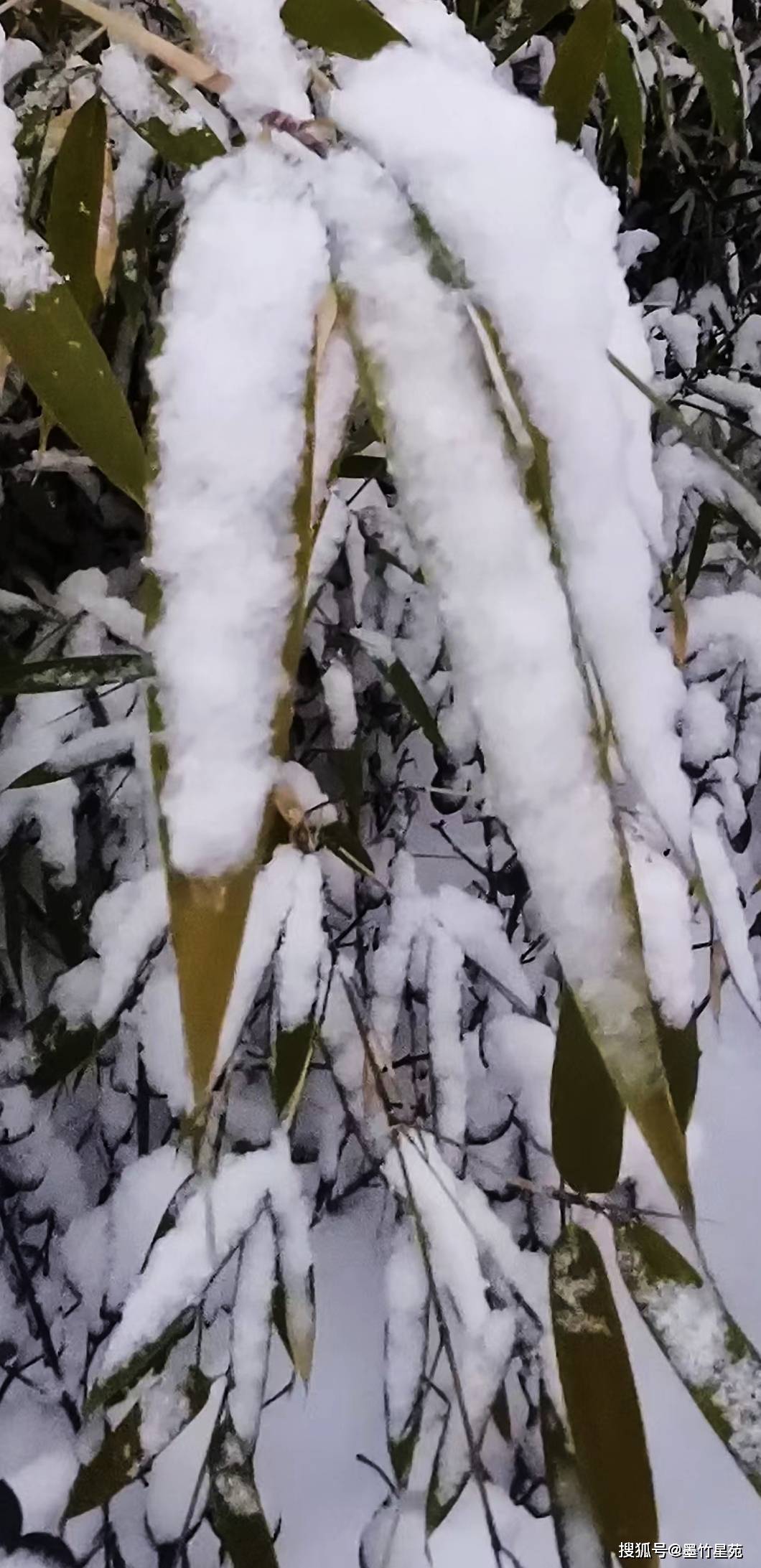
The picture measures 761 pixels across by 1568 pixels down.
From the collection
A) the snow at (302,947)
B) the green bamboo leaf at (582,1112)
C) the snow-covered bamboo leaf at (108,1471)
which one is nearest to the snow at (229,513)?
the green bamboo leaf at (582,1112)

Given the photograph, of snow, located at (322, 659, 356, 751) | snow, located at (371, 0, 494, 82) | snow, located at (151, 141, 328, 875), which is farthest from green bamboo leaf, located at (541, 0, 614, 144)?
snow, located at (322, 659, 356, 751)

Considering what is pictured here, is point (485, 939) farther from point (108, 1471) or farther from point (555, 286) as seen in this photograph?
point (555, 286)

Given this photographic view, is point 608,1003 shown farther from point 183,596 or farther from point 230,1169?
point 230,1169

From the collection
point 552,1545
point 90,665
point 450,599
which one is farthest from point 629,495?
point 552,1545

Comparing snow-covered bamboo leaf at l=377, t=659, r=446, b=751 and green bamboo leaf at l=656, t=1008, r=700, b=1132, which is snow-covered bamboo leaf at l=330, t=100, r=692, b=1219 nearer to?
green bamboo leaf at l=656, t=1008, r=700, b=1132

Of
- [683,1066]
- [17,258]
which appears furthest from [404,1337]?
[17,258]
